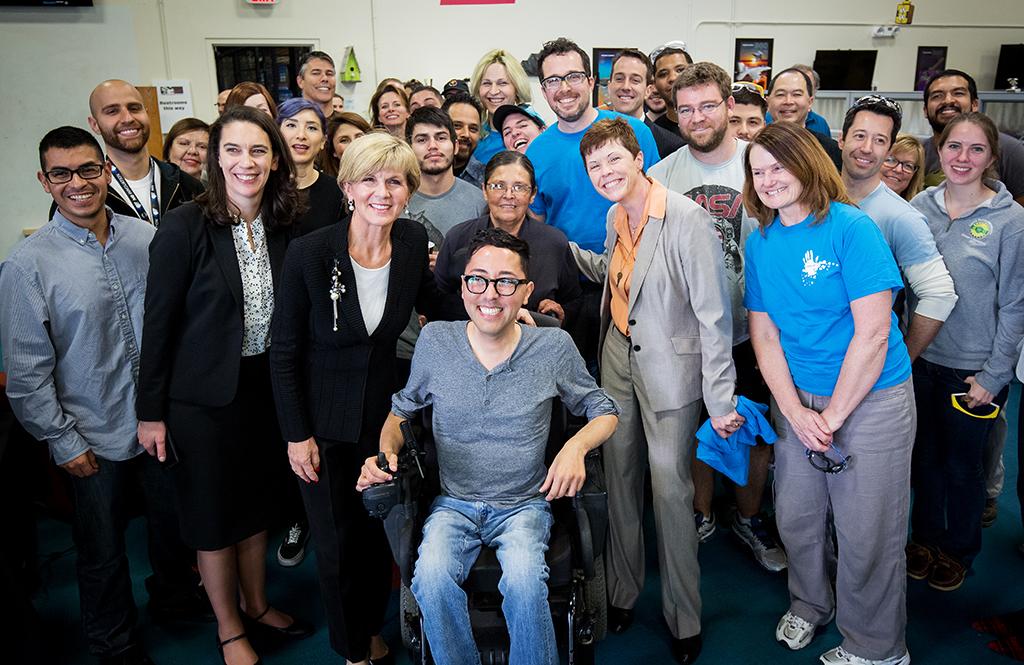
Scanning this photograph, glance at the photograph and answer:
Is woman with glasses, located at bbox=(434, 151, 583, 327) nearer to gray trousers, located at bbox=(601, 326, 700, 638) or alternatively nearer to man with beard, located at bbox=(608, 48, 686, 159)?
gray trousers, located at bbox=(601, 326, 700, 638)

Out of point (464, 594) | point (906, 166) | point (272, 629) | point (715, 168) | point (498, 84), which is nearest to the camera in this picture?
point (464, 594)

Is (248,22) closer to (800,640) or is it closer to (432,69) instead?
(432,69)

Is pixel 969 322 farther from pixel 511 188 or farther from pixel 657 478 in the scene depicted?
pixel 511 188

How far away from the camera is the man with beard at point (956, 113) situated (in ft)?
11.6

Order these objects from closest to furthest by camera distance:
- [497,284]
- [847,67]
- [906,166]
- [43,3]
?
[497,284] < [906,166] < [43,3] < [847,67]

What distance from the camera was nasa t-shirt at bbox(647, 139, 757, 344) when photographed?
273 cm

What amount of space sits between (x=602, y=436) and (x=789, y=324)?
68 cm

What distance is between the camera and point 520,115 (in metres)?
3.50

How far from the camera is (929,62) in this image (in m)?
A: 8.46

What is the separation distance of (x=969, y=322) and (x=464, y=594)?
195cm

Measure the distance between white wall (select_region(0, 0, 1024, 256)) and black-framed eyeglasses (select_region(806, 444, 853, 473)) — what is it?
6448 millimetres

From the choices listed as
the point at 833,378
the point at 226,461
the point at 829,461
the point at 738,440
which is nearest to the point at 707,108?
the point at 833,378

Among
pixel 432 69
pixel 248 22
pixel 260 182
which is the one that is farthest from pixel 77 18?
pixel 260 182

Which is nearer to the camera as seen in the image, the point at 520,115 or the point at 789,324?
the point at 789,324
